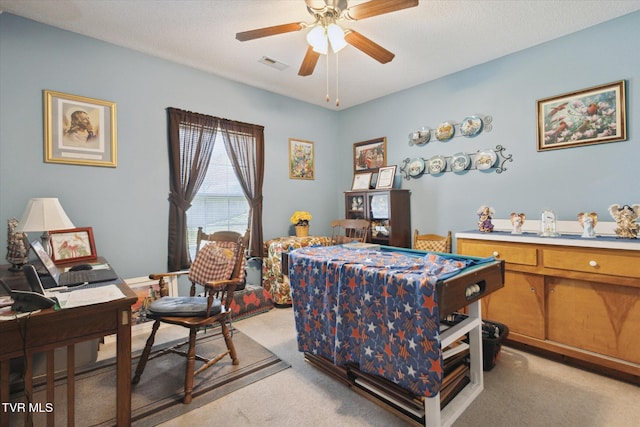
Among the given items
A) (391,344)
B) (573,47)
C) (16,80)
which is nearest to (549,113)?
(573,47)

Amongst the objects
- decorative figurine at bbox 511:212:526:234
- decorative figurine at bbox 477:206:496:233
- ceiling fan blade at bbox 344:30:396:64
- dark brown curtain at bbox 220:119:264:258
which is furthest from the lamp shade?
decorative figurine at bbox 511:212:526:234

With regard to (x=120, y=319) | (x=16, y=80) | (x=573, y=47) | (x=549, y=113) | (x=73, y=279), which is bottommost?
(x=120, y=319)

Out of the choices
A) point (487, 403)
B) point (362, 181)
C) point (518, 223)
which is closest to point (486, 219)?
point (518, 223)

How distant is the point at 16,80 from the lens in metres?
2.45

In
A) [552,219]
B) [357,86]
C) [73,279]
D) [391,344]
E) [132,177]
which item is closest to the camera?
[391,344]

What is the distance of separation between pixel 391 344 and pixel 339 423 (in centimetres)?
58

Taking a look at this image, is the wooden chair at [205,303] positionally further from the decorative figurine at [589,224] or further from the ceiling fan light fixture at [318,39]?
the decorative figurine at [589,224]

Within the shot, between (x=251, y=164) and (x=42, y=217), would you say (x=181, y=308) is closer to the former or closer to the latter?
(x=42, y=217)

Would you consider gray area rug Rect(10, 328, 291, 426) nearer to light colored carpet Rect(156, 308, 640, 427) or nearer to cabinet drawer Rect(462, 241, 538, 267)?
light colored carpet Rect(156, 308, 640, 427)

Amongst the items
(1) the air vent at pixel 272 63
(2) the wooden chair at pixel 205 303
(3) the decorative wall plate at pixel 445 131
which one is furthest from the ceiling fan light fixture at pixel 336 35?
(3) the decorative wall plate at pixel 445 131

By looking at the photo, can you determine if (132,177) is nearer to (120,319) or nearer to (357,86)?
(120,319)

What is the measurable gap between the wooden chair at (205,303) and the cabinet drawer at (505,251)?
2098 mm

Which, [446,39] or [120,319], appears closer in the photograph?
[120,319]

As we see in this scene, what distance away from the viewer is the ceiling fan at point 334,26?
1.85m
